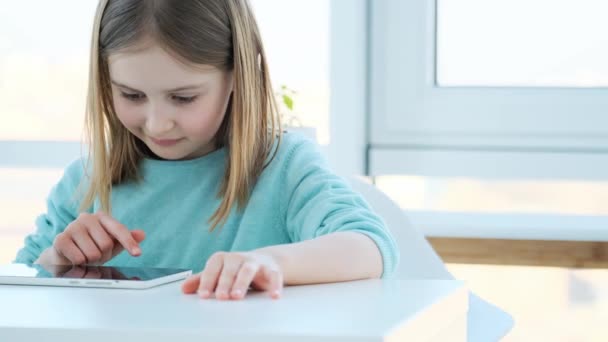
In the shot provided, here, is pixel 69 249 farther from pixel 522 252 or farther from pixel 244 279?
pixel 522 252

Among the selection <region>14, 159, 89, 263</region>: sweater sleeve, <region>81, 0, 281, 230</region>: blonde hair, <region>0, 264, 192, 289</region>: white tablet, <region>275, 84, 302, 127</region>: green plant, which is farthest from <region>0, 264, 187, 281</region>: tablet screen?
<region>275, 84, 302, 127</region>: green plant

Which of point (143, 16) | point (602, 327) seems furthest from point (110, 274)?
point (602, 327)

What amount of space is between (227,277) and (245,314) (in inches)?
3.8

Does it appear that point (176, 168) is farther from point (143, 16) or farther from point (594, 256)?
point (594, 256)

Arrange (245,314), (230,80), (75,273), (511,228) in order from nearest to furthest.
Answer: (245,314) → (75,273) → (230,80) → (511,228)

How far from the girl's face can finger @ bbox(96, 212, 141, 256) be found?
0.15m

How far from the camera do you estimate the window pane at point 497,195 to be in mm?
2145

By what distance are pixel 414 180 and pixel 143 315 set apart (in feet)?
5.25

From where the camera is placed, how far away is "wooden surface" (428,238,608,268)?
6.57 ft

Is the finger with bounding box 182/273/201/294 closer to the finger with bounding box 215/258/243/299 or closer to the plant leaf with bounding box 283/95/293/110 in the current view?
the finger with bounding box 215/258/243/299

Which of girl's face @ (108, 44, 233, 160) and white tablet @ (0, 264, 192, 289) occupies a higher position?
→ girl's face @ (108, 44, 233, 160)

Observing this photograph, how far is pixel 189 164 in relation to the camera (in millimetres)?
1343

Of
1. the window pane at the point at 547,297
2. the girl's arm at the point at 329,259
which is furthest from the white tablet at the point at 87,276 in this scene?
the window pane at the point at 547,297

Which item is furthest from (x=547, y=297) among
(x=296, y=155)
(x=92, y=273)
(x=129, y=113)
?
(x=92, y=273)
